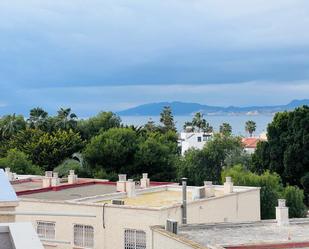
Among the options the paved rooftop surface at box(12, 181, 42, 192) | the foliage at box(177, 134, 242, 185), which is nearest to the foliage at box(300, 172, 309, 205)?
the foliage at box(177, 134, 242, 185)

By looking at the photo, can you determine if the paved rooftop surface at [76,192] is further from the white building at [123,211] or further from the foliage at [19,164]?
the foliage at [19,164]

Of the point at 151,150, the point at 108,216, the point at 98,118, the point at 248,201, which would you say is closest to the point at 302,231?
the point at 108,216

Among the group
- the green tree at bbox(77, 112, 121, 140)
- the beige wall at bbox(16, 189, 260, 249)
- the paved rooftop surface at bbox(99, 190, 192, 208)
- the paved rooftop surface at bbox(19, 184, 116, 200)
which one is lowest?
the beige wall at bbox(16, 189, 260, 249)

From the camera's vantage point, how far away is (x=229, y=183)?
124ft

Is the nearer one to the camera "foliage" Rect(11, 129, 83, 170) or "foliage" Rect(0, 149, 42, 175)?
"foliage" Rect(0, 149, 42, 175)

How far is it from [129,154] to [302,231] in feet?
152

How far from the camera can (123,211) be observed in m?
30.4

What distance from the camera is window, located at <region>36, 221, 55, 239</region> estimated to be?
32.3 m

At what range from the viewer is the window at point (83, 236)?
31.4m

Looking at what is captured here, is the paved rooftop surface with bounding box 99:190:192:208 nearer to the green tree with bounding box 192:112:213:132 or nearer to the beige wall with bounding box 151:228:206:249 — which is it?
the beige wall with bounding box 151:228:206:249

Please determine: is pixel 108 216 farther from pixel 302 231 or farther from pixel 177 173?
pixel 177 173

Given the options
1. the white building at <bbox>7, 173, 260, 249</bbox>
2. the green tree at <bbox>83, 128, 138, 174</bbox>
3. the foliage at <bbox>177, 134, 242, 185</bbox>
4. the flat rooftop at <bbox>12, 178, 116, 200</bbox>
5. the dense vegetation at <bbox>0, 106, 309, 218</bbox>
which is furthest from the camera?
the foliage at <bbox>177, 134, 242, 185</bbox>

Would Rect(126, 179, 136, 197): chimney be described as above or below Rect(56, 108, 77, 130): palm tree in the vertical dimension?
below

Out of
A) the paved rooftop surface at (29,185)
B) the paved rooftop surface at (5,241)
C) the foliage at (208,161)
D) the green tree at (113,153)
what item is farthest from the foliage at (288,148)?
the paved rooftop surface at (5,241)
